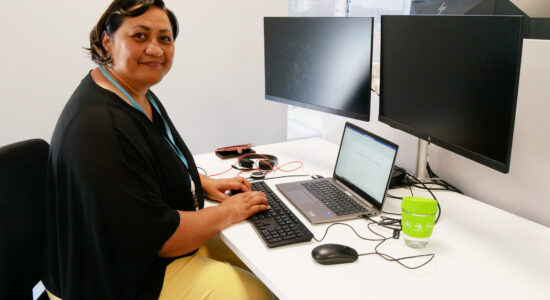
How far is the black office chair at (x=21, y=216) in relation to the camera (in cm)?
114

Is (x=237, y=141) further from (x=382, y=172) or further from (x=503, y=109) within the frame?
(x=503, y=109)

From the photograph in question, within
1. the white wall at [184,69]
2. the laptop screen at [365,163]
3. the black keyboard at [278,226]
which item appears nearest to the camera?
the black keyboard at [278,226]

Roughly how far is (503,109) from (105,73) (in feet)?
3.49

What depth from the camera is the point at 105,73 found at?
1.29m

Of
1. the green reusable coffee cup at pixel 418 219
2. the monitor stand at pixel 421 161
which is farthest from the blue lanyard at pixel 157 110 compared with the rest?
the monitor stand at pixel 421 161

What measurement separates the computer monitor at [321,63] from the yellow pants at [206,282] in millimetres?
687

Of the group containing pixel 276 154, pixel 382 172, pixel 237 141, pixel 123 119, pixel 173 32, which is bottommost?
pixel 237 141

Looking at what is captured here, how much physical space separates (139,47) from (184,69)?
4.90 ft

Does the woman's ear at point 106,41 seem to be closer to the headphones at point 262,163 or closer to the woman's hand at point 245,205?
the woman's hand at point 245,205

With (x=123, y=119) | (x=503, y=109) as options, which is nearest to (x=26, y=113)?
(x=123, y=119)

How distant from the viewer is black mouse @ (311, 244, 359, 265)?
1.06 meters

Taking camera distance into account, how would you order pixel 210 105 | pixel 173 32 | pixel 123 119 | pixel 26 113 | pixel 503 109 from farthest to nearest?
pixel 210 105, pixel 26 113, pixel 173 32, pixel 123 119, pixel 503 109

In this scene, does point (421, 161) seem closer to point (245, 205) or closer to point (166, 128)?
point (245, 205)

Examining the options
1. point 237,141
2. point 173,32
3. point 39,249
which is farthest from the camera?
point 237,141
